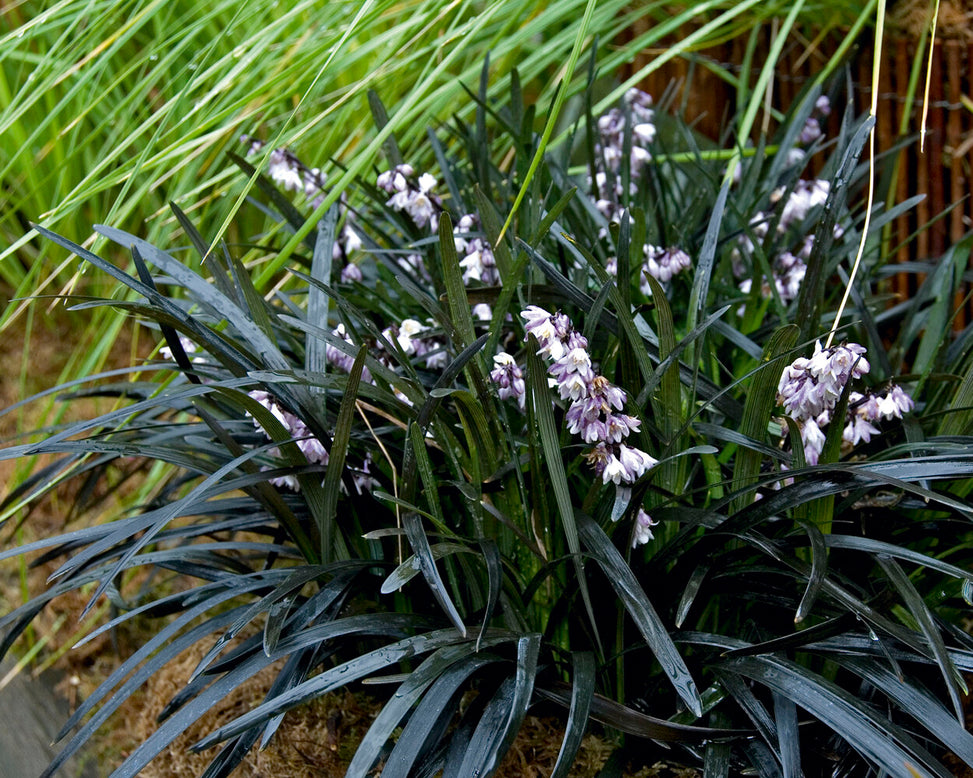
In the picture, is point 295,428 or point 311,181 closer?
point 295,428

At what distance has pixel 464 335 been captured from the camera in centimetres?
107

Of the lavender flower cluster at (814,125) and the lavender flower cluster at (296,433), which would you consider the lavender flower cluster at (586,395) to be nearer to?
the lavender flower cluster at (296,433)

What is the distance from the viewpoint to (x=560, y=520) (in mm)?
1137

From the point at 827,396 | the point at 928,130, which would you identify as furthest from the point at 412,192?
the point at 928,130

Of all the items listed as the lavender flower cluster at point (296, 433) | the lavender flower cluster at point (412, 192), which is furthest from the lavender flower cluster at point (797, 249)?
the lavender flower cluster at point (296, 433)

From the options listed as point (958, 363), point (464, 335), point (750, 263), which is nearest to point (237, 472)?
point (464, 335)

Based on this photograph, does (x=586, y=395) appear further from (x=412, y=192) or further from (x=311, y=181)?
(x=311, y=181)

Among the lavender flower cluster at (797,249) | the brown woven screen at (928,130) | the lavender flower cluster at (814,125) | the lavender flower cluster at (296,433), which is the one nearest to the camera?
the lavender flower cluster at (296,433)

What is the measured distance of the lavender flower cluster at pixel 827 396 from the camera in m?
0.95

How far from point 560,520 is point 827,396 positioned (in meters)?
0.36

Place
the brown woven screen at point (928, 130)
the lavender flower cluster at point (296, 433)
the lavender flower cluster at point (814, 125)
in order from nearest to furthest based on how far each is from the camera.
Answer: the lavender flower cluster at point (296, 433) → the lavender flower cluster at point (814, 125) → the brown woven screen at point (928, 130)

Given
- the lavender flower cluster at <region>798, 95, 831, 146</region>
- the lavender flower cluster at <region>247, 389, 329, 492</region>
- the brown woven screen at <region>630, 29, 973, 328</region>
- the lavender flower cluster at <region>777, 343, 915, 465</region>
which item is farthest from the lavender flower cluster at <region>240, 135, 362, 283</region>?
the lavender flower cluster at <region>798, 95, 831, 146</region>

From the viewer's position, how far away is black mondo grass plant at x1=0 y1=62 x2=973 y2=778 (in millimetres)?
932

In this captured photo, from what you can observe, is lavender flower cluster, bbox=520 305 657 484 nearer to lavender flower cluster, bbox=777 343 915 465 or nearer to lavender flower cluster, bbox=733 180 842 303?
lavender flower cluster, bbox=777 343 915 465
